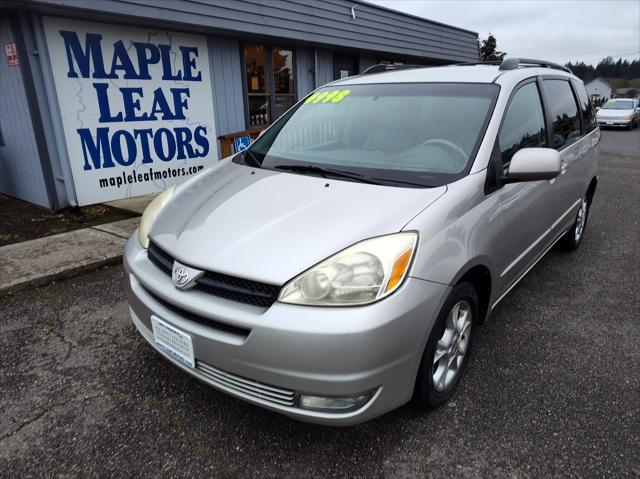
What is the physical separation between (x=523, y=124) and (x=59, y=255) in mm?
4069

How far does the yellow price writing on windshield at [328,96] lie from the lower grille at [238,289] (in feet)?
5.89

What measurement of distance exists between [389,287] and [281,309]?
437 mm

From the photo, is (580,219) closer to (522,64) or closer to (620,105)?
(522,64)

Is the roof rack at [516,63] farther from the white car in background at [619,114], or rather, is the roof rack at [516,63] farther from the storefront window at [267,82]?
the white car in background at [619,114]

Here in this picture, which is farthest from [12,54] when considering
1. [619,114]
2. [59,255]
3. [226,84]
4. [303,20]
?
[619,114]

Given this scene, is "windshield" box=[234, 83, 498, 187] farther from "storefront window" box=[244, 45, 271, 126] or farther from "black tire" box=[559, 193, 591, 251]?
"storefront window" box=[244, 45, 271, 126]

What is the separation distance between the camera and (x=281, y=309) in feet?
5.74

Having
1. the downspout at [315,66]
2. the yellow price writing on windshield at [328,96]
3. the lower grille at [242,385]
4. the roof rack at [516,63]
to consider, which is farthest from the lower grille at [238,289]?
the downspout at [315,66]

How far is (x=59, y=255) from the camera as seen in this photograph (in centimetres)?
419

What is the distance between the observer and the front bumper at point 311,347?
1701mm

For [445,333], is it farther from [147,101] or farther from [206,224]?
[147,101]

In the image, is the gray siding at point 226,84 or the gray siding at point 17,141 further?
the gray siding at point 226,84

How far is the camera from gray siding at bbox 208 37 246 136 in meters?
7.11

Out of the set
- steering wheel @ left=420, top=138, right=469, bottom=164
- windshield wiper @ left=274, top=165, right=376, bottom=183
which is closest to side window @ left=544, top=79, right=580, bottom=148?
steering wheel @ left=420, top=138, right=469, bottom=164
